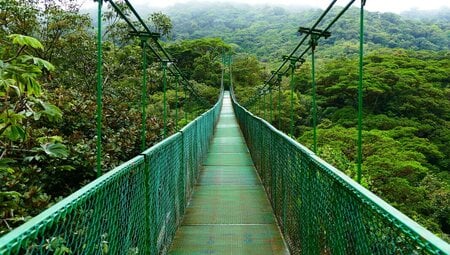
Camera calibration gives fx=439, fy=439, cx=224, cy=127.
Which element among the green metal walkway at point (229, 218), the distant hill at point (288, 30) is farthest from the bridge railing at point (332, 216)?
the distant hill at point (288, 30)

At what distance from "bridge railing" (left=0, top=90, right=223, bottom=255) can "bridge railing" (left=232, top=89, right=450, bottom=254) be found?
0.79 metres

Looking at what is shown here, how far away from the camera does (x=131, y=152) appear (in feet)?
17.7

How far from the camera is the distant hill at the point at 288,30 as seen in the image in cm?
4169

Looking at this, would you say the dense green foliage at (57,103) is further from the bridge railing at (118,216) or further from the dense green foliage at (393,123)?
the dense green foliage at (393,123)

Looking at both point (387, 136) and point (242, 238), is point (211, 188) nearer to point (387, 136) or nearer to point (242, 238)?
point (242, 238)

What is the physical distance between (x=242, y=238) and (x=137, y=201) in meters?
1.42

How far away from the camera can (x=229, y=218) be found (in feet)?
12.5

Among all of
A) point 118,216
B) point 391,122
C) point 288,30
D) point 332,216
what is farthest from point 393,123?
point 288,30

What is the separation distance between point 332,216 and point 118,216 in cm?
83

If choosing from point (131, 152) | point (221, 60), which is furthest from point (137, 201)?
point (221, 60)

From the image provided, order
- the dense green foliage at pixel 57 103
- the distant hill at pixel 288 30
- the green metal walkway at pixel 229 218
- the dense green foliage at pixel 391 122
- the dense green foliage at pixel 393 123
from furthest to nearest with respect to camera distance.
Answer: the distant hill at pixel 288 30 → the dense green foliage at pixel 393 123 → the dense green foliage at pixel 391 122 → the green metal walkway at pixel 229 218 → the dense green foliage at pixel 57 103

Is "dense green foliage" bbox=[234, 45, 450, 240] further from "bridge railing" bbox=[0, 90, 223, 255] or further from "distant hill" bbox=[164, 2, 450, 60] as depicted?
"bridge railing" bbox=[0, 90, 223, 255]

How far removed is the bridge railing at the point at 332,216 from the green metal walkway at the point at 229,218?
7.2 inches

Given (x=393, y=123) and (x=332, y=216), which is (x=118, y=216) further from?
(x=393, y=123)
